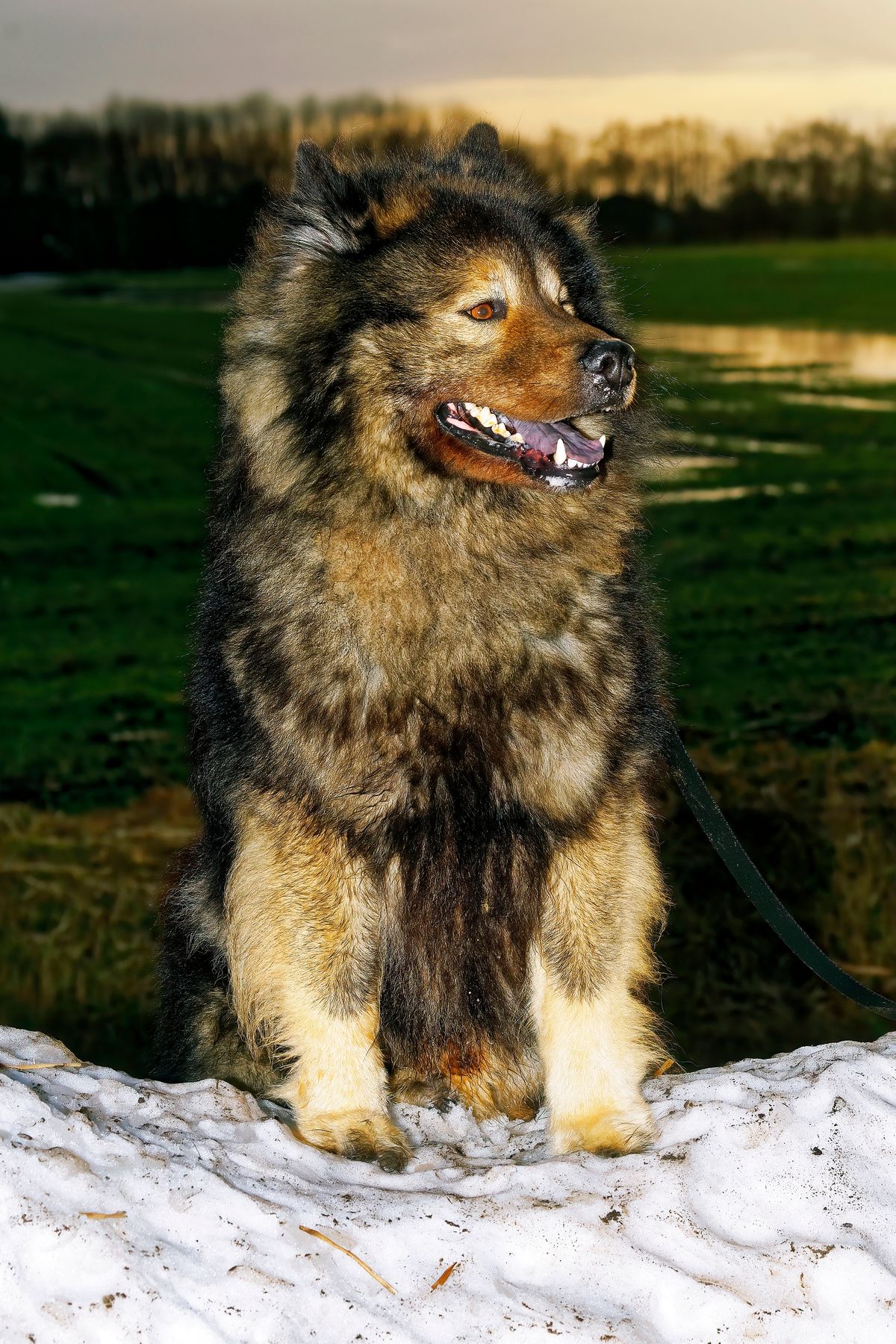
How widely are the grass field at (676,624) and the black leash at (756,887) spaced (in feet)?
1.22

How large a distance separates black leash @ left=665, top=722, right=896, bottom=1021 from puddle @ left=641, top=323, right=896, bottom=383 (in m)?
11.8

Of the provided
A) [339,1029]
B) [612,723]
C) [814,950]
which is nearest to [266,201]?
[612,723]

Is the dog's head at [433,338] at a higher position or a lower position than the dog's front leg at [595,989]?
higher

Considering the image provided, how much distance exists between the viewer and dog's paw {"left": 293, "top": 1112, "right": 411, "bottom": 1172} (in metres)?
2.55

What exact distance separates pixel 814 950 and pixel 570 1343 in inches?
43.5

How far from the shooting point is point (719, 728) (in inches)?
266

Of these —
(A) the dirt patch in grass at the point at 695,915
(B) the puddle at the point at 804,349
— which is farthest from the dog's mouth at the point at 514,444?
(B) the puddle at the point at 804,349

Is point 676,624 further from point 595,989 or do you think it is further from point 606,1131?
point 606,1131

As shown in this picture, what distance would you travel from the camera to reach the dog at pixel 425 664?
2574mm

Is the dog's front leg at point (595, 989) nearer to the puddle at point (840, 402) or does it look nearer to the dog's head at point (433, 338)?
the dog's head at point (433, 338)

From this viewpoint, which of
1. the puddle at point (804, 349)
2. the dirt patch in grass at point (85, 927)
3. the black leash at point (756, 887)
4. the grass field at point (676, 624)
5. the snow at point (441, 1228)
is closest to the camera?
the snow at point (441, 1228)

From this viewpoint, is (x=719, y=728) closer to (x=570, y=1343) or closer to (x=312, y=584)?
(x=312, y=584)

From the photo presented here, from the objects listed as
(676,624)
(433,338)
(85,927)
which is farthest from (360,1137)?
(676,624)

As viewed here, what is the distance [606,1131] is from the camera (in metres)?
2.61
